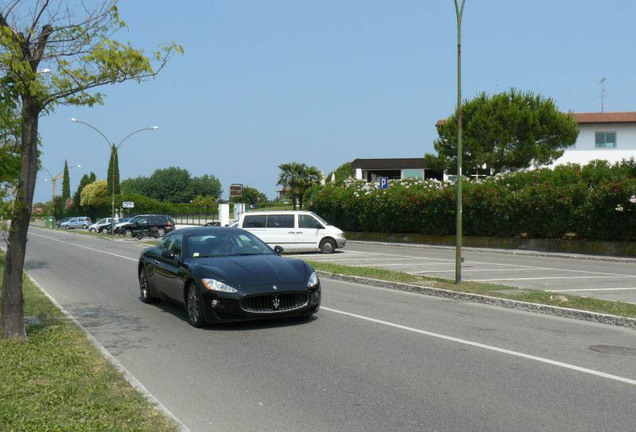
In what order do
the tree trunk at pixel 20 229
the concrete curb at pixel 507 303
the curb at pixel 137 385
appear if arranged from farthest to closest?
the concrete curb at pixel 507 303 → the tree trunk at pixel 20 229 → the curb at pixel 137 385

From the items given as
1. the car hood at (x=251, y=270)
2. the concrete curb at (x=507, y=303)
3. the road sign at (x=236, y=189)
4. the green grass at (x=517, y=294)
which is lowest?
the concrete curb at (x=507, y=303)

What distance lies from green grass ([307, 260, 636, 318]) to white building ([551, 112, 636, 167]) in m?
45.9

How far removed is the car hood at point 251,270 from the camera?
898 centimetres

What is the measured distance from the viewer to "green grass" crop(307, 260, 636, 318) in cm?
1048

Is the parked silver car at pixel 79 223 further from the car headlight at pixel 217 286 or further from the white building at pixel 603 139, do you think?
the car headlight at pixel 217 286

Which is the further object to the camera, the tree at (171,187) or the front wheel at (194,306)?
the tree at (171,187)

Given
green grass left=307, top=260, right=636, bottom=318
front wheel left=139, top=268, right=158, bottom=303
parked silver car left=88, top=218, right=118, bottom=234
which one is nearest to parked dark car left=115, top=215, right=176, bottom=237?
parked silver car left=88, top=218, right=118, bottom=234

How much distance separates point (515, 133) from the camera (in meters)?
50.7

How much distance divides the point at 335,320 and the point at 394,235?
26433 millimetres

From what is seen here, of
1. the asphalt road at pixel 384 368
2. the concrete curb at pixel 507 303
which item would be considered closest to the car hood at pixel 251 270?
the asphalt road at pixel 384 368

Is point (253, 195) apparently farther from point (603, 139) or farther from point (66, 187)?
point (603, 139)

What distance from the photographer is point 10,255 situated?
7.55 meters

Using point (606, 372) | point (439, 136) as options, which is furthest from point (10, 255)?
point (439, 136)

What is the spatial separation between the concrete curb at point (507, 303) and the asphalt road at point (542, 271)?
230 centimetres
